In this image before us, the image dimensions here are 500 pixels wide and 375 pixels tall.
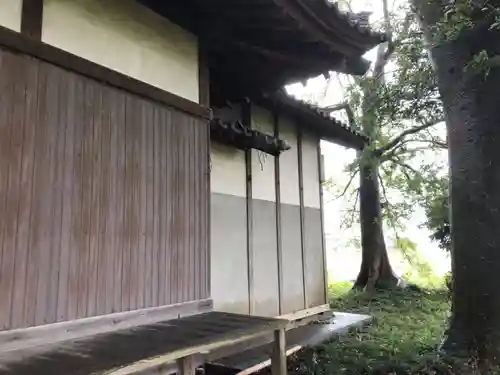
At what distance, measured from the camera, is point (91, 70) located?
9.68ft

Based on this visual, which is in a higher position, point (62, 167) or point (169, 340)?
point (62, 167)

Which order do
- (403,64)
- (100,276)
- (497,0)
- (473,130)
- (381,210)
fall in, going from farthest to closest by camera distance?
(381,210) → (403,64) → (473,130) → (497,0) → (100,276)

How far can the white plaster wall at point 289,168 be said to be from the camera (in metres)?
6.63

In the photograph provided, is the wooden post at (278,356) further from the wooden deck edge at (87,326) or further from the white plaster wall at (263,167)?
the white plaster wall at (263,167)

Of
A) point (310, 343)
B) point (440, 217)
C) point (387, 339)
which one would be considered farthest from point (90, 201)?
point (440, 217)

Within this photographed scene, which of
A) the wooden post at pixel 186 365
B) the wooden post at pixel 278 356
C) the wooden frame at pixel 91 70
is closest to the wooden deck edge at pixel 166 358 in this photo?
the wooden post at pixel 186 365

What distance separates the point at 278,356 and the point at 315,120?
447 cm

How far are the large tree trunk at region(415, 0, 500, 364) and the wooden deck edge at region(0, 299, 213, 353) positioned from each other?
A: 260 cm

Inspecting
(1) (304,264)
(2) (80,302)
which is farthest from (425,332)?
(2) (80,302)

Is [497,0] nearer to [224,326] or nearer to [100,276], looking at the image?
[224,326]

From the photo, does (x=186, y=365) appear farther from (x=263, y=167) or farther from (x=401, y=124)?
(x=401, y=124)

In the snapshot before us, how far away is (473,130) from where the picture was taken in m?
4.40

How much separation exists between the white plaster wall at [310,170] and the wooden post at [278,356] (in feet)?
13.0

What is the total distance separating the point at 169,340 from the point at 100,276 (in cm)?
65
